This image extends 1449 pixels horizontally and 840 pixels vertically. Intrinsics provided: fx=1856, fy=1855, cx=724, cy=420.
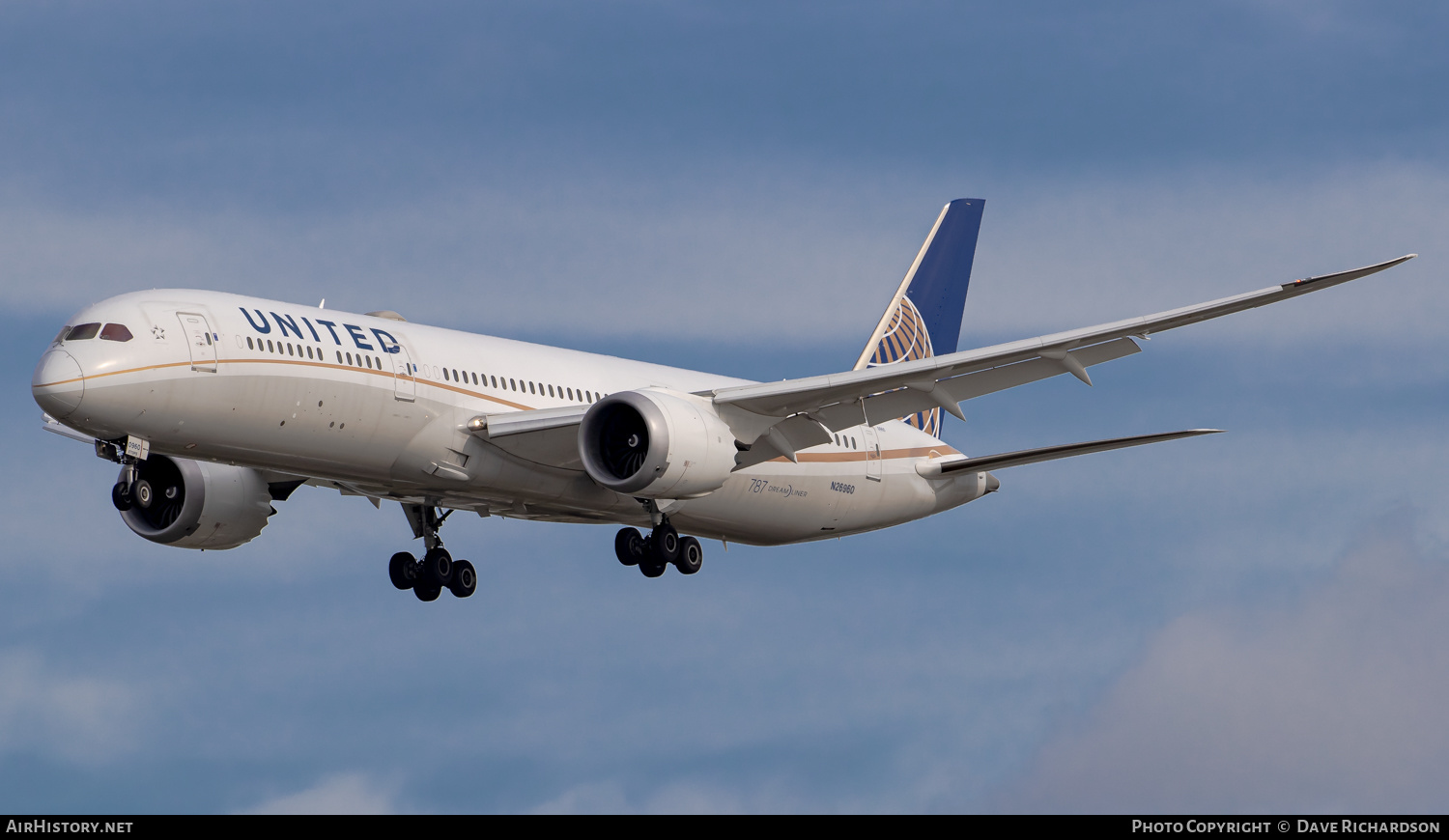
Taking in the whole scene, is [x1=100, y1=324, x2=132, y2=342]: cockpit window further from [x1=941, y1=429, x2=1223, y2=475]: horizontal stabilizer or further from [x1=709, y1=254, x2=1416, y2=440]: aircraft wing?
[x1=941, y1=429, x2=1223, y2=475]: horizontal stabilizer

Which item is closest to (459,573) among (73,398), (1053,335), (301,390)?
(301,390)

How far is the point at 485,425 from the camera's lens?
3469cm

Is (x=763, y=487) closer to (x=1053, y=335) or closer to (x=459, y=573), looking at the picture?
(x=459, y=573)

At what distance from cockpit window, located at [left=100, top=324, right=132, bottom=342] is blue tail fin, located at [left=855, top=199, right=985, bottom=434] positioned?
839 inches

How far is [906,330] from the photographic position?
159 ft

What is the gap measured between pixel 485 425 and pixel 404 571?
6004 mm

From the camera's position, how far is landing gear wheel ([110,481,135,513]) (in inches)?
1256

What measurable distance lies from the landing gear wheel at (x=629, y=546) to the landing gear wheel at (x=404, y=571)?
15.0 ft

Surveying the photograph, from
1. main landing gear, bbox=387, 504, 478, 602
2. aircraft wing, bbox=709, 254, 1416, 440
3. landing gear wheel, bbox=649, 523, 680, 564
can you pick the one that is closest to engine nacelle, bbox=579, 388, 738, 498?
aircraft wing, bbox=709, 254, 1416, 440

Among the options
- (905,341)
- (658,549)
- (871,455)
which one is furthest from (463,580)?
(905,341)

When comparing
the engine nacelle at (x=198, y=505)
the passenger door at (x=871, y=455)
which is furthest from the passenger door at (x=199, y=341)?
the passenger door at (x=871, y=455)

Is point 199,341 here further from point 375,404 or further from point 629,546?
point 629,546
